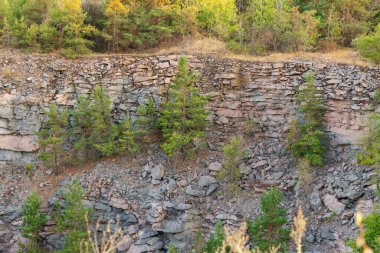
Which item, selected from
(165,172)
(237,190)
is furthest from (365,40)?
(165,172)

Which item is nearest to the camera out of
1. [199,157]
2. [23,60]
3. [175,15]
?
[199,157]

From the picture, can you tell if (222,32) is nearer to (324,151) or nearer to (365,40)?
(365,40)

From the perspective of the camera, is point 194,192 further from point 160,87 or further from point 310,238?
point 160,87

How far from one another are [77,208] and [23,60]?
9082mm

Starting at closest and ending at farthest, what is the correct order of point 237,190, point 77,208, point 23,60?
point 77,208 < point 237,190 < point 23,60

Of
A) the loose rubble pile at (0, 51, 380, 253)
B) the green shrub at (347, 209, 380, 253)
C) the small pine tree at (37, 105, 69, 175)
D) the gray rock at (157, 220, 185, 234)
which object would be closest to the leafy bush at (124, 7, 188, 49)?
the loose rubble pile at (0, 51, 380, 253)

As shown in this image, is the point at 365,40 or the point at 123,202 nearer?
the point at 123,202

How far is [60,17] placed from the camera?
21844mm

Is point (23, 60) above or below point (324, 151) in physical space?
above

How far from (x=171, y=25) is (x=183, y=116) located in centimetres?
780

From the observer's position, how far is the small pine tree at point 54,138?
18609 mm

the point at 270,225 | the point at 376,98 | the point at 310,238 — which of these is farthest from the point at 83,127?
the point at 376,98

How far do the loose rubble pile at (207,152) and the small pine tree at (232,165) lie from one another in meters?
0.37

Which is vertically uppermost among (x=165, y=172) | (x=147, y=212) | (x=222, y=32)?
(x=222, y=32)
